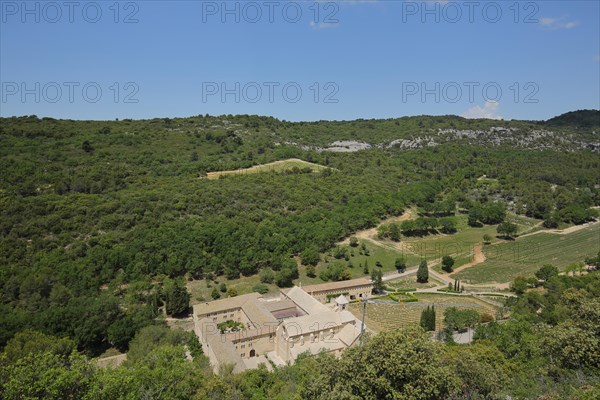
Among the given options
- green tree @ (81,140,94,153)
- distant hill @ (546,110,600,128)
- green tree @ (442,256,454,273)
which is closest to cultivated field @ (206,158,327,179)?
green tree @ (81,140,94,153)

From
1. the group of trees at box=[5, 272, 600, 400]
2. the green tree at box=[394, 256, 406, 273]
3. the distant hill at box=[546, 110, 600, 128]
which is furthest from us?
the distant hill at box=[546, 110, 600, 128]

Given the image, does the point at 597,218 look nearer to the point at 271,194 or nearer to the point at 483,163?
the point at 483,163

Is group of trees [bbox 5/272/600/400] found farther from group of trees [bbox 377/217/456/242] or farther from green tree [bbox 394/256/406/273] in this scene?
group of trees [bbox 377/217/456/242]

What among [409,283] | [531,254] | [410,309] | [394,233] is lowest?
[410,309]

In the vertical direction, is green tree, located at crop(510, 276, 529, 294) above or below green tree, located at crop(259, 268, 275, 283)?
below

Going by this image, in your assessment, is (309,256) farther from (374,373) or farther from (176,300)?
(374,373)

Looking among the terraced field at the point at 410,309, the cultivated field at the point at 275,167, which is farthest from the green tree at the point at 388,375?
the cultivated field at the point at 275,167

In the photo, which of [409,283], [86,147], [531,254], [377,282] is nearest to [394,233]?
[409,283]
